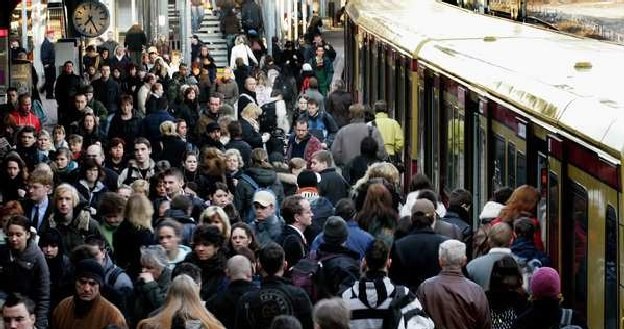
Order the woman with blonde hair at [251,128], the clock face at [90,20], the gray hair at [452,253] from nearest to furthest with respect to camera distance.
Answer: the gray hair at [452,253], the woman with blonde hair at [251,128], the clock face at [90,20]

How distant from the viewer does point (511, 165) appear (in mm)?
14188

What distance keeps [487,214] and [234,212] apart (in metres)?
2.21

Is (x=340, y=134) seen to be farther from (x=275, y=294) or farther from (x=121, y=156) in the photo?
(x=275, y=294)

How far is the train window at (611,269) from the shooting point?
1026 cm

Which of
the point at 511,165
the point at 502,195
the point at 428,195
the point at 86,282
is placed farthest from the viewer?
the point at 428,195

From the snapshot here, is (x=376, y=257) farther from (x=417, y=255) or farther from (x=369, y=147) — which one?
(x=369, y=147)

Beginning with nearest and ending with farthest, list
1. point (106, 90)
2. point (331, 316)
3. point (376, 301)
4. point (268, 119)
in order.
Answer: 1. point (331, 316)
2. point (376, 301)
3. point (268, 119)
4. point (106, 90)

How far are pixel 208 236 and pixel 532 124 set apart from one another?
2230 mm

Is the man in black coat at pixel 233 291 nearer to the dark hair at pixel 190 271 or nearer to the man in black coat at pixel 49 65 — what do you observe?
the dark hair at pixel 190 271

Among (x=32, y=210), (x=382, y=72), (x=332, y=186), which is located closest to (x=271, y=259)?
(x=32, y=210)

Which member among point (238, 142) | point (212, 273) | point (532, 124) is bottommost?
point (238, 142)

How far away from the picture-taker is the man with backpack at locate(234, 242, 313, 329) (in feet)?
36.0

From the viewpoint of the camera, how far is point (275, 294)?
11.1 meters

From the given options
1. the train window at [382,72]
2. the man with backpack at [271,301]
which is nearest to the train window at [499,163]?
the man with backpack at [271,301]
